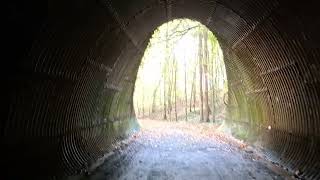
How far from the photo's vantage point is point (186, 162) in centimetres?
1084

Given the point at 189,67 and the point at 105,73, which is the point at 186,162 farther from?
the point at 189,67

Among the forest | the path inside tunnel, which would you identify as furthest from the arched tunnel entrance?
the forest

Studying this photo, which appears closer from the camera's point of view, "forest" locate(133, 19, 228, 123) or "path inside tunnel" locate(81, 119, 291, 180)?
"path inside tunnel" locate(81, 119, 291, 180)

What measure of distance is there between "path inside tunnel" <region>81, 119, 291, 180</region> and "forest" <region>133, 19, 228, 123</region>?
6616 millimetres

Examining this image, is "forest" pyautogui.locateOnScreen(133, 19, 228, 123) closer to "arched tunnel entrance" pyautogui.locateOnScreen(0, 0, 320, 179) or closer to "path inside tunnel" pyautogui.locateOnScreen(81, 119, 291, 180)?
"path inside tunnel" pyautogui.locateOnScreen(81, 119, 291, 180)

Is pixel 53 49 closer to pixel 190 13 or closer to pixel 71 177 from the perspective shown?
pixel 71 177

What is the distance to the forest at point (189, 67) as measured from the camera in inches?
1085

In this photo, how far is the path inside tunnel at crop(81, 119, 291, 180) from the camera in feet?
29.9

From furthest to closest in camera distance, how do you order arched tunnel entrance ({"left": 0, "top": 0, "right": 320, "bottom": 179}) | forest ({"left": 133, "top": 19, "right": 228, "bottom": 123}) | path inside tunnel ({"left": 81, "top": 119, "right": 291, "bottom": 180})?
forest ({"left": 133, "top": 19, "right": 228, "bottom": 123}) → path inside tunnel ({"left": 81, "top": 119, "right": 291, "bottom": 180}) → arched tunnel entrance ({"left": 0, "top": 0, "right": 320, "bottom": 179})

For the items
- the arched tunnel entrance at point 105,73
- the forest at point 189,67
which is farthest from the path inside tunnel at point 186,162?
the forest at point 189,67

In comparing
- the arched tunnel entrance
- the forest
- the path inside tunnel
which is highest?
the forest

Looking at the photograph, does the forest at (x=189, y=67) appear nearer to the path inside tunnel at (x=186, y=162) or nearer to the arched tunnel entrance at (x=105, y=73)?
the path inside tunnel at (x=186, y=162)

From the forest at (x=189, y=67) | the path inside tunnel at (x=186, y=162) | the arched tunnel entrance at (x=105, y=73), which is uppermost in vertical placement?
the forest at (x=189, y=67)

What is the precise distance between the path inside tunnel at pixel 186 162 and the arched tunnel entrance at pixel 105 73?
0.43 meters
